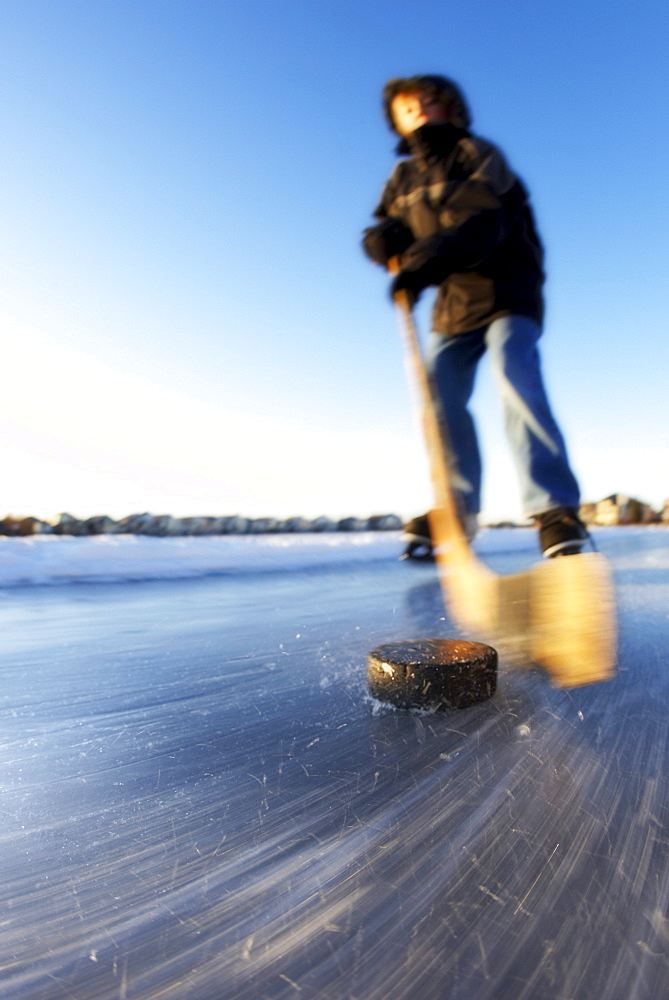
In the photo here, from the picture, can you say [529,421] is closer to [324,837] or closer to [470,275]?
[470,275]

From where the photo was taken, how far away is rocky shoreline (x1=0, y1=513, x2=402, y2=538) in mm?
4121

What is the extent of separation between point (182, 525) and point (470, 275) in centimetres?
345

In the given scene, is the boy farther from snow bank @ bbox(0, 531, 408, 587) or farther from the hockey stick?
snow bank @ bbox(0, 531, 408, 587)

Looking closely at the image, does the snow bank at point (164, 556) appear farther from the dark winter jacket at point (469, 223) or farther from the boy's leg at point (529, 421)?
the dark winter jacket at point (469, 223)

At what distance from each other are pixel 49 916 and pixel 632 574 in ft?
8.55

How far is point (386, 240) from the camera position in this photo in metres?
2.52

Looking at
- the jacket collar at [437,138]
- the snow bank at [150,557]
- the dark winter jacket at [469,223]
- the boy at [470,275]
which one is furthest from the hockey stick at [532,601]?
the snow bank at [150,557]

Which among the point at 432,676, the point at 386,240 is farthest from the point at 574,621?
the point at 386,240

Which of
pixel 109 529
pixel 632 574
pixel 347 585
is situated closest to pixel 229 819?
pixel 347 585

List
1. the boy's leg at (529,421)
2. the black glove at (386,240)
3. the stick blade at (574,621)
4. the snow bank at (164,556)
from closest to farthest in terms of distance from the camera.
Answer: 1. the stick blade at (574,621)
2. the boy's leg at (529,421)
3. the black glove at (386,240)
4. the snow bank at (164,556)

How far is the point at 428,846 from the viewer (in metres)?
0.49

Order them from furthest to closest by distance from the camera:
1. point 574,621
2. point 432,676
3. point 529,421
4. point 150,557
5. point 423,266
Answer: point 150,557, point 423,266, point 529,421, point 574,621, point 432,676

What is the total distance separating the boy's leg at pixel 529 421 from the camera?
2.02m

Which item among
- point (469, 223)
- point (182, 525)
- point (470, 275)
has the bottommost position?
point (182, 525)
